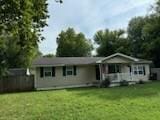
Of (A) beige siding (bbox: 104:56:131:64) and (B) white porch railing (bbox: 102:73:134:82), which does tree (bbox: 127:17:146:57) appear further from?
(B) white porch railing (bbox: 102:73:134:82)

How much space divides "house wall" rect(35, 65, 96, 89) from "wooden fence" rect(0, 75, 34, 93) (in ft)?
4.99

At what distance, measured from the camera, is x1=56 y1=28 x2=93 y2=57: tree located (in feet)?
212

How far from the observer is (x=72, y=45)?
65.6m

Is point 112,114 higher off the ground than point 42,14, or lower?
lower

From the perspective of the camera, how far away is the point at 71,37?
224 feet

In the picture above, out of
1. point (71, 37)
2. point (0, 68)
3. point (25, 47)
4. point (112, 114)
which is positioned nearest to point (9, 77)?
point (0, 68)

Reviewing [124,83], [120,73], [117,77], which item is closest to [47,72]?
[117,77]

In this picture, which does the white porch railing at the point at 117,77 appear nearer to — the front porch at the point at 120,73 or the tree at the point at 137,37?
the front porch at the point at 120,73

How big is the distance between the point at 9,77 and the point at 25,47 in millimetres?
14530

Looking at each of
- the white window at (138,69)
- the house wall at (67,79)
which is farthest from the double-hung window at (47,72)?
the white window at (138,69)

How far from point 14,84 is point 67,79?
6.18m

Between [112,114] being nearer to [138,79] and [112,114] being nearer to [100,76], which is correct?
[100,76]

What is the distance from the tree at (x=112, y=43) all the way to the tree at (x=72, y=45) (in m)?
3.82

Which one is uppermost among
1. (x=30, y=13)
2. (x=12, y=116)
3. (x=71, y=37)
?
(x=71, y=37)
